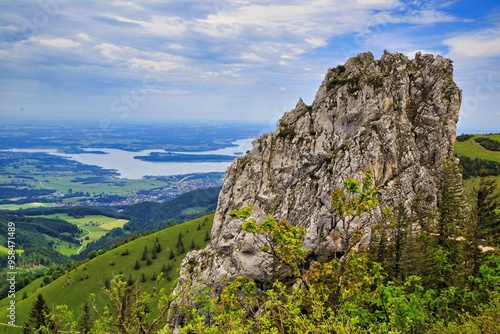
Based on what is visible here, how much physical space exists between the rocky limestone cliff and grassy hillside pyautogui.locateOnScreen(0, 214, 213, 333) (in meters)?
63.6

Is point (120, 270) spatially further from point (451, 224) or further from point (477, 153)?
point (477, 153)

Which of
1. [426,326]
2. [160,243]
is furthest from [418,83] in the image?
[160,243]

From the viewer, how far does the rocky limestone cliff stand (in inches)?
2224

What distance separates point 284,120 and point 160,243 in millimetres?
108003

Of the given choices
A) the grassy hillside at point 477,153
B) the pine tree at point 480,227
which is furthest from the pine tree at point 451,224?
the grassy hillside at point 477,153

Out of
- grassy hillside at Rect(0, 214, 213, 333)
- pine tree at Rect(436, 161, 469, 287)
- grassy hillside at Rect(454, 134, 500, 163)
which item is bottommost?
grassy hillside at Rect(0, 214, 213, 333)

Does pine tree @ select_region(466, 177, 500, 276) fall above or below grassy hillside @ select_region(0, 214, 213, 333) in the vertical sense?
above

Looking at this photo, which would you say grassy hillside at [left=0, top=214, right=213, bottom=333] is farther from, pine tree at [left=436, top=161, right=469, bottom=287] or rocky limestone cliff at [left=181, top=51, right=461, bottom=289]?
pine tree at [left=436, top=161, right=469, bottom=287]

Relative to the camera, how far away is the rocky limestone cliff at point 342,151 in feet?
185

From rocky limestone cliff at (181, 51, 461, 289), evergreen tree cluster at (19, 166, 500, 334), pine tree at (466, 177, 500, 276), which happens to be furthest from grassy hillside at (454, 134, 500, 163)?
pine tree at (466, 177, 500, 276)

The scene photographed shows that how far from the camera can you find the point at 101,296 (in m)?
119

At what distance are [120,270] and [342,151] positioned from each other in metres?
111

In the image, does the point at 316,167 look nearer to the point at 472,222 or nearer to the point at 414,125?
the point at 414,125

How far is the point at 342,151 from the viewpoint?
5944 centimetres
